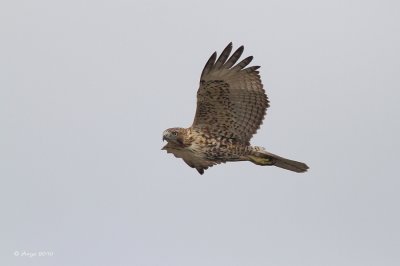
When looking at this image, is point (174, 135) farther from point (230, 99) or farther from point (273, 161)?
point (273, 161)

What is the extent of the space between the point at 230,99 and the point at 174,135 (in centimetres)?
115

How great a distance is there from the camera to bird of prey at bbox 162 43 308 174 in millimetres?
27359

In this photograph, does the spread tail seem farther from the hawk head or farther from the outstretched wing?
the hawk head

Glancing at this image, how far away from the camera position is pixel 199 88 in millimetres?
27297

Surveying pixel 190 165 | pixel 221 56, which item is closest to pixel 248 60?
pixel 221 56

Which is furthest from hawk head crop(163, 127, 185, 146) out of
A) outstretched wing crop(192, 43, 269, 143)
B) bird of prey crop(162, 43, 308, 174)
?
outstretched wing crop(192, 43, 269, 143)

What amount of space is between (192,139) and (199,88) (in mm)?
936

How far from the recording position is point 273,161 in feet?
90.8

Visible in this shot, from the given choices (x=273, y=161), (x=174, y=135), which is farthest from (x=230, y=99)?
(x=273, y=161)

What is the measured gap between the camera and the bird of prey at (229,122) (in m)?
27.4

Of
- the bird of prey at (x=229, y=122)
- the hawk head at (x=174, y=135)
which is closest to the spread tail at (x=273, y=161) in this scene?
the bird of prey at (x=229, y=122)

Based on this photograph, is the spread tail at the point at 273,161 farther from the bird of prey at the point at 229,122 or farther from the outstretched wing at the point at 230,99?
the outstretched wing at the point at 230,99

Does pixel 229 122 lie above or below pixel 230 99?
below

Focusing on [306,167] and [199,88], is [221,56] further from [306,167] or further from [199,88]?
[306,167]
